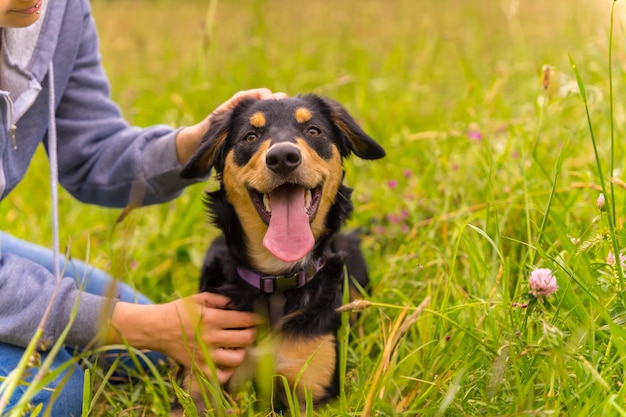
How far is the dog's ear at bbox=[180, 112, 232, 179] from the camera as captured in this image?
2340mm

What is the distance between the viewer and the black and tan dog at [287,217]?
221cm

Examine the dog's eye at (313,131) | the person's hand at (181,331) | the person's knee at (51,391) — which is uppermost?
the dog's eye at (313,131)

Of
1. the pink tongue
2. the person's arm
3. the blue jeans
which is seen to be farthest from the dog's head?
the blue jeans

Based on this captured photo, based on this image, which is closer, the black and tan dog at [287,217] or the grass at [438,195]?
the grass at [438,195]

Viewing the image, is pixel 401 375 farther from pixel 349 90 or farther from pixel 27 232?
pixel 349 90

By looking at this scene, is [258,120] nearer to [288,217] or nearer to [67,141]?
[288,217]

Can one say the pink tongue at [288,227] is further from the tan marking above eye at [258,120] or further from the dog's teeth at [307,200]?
the tan marking above eye at [258,120]

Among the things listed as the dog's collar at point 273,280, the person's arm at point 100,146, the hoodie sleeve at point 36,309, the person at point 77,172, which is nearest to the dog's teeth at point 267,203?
the dog's collar at point 273,280

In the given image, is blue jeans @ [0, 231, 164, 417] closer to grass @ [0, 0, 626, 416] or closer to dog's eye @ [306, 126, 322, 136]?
grass @ [0, 0, 626, 416]

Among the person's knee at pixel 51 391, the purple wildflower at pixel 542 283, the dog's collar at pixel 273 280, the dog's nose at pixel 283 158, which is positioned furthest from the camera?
the dog's collar at pixel 273 280

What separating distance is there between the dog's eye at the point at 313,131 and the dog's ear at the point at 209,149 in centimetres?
28

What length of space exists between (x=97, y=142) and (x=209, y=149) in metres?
0.70

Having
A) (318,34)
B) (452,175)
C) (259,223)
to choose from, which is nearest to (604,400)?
(259,223)

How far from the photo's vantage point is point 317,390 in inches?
88.4
